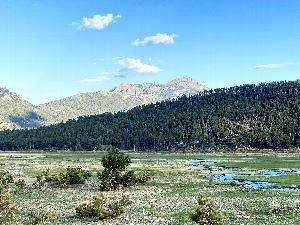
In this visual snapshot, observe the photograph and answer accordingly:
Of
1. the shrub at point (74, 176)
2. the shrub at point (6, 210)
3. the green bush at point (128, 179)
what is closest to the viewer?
the shrub at point (6, 210)

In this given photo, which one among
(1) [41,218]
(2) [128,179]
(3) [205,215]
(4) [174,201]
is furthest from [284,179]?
(1) [41,218]

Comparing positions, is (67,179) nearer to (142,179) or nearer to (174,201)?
(142,179)

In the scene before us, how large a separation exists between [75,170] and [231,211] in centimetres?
3778

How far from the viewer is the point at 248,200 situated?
57875 mm

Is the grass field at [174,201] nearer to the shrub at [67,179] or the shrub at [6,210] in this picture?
the shrub at [6,210]

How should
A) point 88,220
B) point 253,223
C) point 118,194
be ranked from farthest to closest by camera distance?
1. point 118,194
2. point 88,220
3. point 253,223

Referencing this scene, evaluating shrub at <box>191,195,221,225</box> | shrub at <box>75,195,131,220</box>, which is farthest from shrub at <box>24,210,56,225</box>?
shrub at <box>191,195,221,225</box>

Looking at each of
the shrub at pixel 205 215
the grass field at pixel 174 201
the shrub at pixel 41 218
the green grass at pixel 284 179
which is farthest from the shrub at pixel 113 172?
the shrub at pixel 205 215

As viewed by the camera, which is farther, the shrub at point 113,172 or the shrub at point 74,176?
the shrub at point 74,176

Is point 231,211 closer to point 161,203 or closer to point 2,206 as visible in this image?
point 161,203

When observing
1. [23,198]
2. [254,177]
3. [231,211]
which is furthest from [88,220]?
[254,177]

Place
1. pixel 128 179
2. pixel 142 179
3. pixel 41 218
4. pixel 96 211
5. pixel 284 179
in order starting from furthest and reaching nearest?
pixel 284 179
pixel 142 179
pixel 128 179
pixel 96 211
pixel 41 218

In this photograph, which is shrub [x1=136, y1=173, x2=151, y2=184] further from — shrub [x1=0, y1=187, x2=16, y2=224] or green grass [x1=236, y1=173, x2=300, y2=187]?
shrub [x1=0, y1=187, x2=16, y2=224]

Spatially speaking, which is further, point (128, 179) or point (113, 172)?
point (128, 179)
